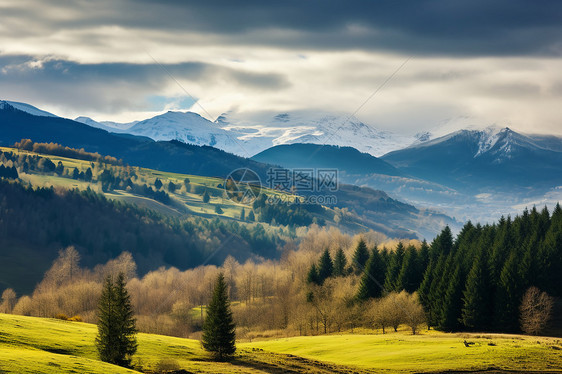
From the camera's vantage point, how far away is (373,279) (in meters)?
134

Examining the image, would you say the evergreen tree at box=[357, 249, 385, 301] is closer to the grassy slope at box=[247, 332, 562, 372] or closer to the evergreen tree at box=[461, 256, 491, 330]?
the evergreen tree at box=[461, 256, 491, 330]

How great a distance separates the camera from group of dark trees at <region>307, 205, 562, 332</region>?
351ft

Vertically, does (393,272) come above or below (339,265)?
below

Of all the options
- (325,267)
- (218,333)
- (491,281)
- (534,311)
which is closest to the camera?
(218,333)

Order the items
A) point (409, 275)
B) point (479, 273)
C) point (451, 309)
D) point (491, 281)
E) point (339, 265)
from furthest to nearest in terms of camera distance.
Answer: point (339, 265)
point (409, 275)
point (491, 281)
point (479, 273)
point (451, 309)

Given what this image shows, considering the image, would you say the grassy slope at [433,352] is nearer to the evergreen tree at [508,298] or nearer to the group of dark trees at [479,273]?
the group of dark trees at [479,273]

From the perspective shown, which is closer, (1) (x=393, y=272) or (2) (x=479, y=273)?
(2) (x=479, y=273)

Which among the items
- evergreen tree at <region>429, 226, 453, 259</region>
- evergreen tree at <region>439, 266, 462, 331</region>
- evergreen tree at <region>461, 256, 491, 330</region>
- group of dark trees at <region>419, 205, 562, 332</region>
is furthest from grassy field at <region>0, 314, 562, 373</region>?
evergreen tree at <region>429, 226, 453, 259</region>

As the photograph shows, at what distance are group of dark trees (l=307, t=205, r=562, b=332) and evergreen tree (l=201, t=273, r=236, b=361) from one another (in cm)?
4634

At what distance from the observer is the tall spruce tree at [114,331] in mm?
67375

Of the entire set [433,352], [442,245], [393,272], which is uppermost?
[442,245]

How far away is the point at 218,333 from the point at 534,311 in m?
56.7

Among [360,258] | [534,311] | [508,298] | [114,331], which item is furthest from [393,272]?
[114,331]

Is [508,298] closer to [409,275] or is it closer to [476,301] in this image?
[476,301]
